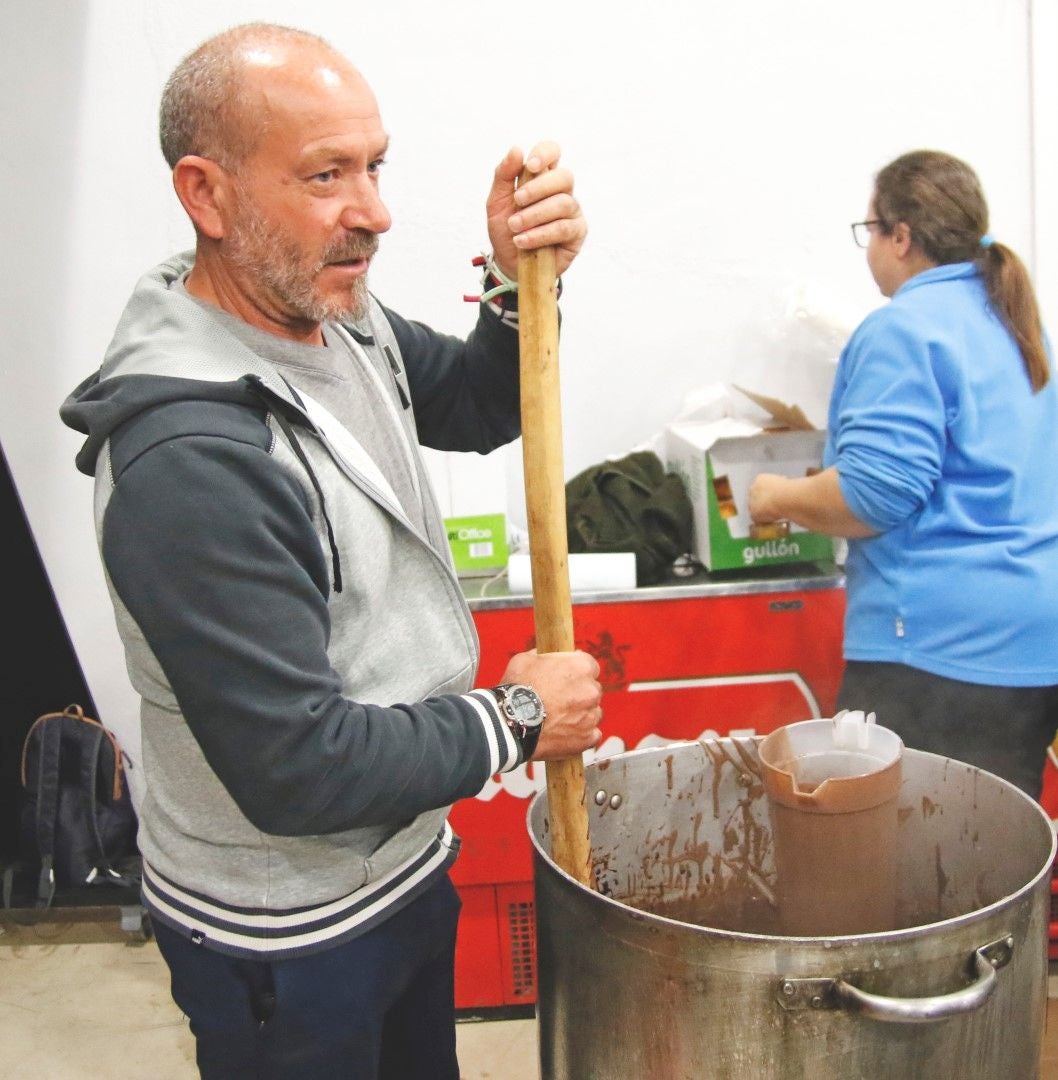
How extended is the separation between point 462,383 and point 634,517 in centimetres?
94

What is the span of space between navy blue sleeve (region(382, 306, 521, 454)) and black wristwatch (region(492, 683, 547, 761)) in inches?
20.7

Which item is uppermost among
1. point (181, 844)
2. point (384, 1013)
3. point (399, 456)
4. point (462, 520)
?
point (399, 456)

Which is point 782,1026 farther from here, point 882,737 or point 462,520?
point 462,520

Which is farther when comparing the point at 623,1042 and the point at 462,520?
the point at 462,520

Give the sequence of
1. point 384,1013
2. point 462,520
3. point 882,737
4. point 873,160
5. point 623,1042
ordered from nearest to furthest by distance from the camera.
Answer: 1. point 623,1042
2. point 384,1013
3. point 882,737
4. point 462,520
5. point 873,160

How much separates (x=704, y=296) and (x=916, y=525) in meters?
1.01

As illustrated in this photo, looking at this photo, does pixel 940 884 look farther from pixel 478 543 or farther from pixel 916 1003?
pixel 478 543

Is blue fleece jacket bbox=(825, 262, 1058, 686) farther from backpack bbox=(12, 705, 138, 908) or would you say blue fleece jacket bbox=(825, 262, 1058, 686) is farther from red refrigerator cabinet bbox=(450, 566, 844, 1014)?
backpack bbox=(12, 705, 138, 908)

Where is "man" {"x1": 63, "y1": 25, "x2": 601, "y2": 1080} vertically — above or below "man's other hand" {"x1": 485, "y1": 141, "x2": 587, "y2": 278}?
below

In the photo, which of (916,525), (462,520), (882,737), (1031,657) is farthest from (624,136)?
(882,737)

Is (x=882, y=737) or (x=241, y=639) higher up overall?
(x=241, y=639)

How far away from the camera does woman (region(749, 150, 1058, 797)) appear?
6.48 feet

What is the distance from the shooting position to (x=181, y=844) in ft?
4.17

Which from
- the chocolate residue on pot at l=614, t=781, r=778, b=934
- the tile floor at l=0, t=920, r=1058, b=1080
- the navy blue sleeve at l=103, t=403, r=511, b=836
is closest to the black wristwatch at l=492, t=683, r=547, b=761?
the navy blue sleeve at l=103, t=403, r=511, b=836
